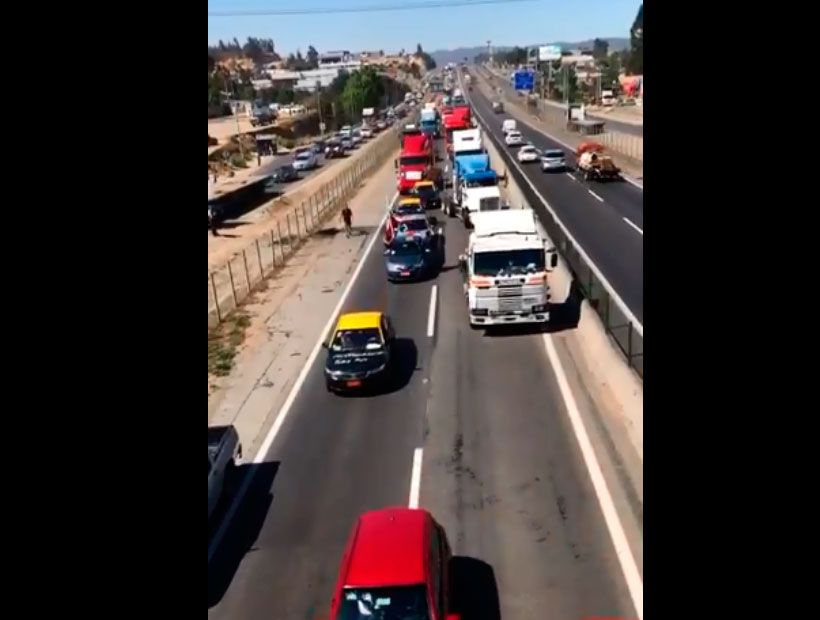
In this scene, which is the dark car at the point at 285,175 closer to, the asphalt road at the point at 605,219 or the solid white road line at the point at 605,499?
the asphalt road at the point at 605,219

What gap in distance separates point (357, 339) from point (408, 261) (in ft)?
34.8

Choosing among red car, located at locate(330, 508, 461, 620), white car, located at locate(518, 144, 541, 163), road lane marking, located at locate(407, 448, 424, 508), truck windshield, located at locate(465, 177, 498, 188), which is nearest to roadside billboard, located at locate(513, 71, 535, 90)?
white car, located at locate(518, 144, 541, 163)

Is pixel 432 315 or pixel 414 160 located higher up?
pixel 414 160

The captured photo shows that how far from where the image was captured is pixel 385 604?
9961 mm

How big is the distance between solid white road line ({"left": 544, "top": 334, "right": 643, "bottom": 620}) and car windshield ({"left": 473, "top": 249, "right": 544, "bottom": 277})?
3150 mm

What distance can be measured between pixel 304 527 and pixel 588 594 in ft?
15.5

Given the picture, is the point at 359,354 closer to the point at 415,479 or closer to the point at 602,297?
the point at 415,479

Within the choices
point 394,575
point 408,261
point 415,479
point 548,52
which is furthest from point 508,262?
point 548,52

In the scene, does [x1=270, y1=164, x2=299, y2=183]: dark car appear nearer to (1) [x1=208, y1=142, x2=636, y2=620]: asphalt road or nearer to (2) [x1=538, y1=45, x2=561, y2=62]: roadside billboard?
(1) [x1=208, y1=142, x2=636, y2=620]: asphalt road

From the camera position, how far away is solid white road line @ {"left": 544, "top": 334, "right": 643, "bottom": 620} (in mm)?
11742
